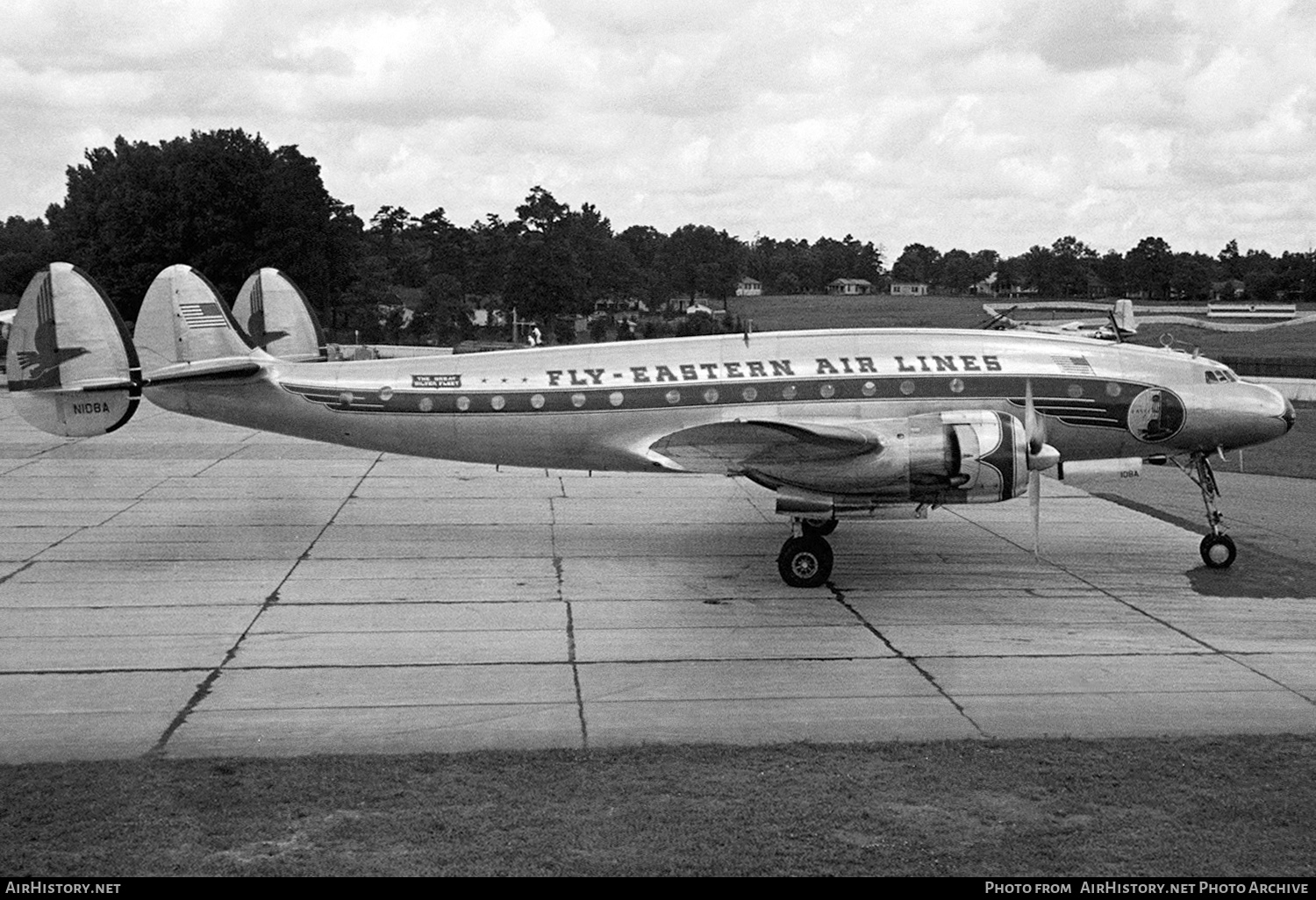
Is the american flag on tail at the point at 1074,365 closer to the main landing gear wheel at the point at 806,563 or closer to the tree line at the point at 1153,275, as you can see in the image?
the main landing gear wheel at the point at 806,563

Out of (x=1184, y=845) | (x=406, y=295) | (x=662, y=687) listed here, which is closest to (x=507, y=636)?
(x=662, y=687)

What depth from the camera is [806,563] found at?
18.5 m

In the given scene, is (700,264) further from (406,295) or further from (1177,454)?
(1177,454)

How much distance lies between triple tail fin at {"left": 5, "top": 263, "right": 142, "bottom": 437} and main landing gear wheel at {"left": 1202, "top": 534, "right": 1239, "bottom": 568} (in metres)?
18.1

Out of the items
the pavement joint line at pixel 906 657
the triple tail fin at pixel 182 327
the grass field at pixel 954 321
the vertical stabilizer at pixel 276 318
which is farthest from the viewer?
the grass field at pixel 954 321

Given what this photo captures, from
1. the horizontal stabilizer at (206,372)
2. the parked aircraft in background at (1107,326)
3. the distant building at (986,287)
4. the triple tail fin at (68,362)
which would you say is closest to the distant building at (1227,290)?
the distant building at (986,287)

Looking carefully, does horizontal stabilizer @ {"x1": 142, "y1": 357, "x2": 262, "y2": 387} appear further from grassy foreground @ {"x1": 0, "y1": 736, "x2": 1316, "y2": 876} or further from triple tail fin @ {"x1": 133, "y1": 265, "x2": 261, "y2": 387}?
grassy foreground @ {"x1": 0, "y1": 736, "x2": 1316, "y2": 876}

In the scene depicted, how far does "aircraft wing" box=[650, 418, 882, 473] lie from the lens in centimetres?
1747

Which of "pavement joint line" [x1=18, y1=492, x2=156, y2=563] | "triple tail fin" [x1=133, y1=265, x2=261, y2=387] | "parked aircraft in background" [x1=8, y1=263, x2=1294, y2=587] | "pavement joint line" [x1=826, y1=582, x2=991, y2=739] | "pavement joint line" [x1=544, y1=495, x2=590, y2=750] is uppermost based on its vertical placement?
"triple tail fin" [x1=133, y1=265, x2=261, y2=387]

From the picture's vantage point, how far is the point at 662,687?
1397 cm

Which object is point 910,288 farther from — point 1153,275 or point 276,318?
point 276,318

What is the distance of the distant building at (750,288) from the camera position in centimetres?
15314

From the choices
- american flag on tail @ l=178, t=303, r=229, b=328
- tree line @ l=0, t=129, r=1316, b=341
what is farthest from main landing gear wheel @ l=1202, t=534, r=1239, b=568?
tree line @ l=0, t=129, r=1316, b=341

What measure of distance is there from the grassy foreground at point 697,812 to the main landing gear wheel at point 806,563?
20.8 feet
